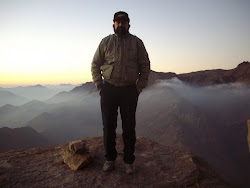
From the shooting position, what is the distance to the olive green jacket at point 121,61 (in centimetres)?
333

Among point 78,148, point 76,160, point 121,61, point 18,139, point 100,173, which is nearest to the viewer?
point 121,61

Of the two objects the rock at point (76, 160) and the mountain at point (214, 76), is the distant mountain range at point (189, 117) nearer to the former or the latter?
the mountain at point (214, 76)

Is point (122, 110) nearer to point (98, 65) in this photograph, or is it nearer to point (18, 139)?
point (98, 65)

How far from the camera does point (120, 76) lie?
3338 mm

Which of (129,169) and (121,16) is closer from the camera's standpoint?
(121,16)

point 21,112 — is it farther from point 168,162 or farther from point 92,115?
point 168,162

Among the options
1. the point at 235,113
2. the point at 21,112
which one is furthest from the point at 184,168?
the point at 21,112

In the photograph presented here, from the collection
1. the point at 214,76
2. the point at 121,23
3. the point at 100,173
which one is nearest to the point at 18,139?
the point at 100,173

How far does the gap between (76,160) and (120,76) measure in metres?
2.05

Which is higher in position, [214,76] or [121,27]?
[214,76]

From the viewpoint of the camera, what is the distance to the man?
335 centimetres

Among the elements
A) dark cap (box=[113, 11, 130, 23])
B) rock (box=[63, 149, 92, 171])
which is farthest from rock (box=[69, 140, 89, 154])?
dark cap (box=[113, 11, 130, 23])

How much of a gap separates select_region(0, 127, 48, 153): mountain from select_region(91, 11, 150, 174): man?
63.4 m

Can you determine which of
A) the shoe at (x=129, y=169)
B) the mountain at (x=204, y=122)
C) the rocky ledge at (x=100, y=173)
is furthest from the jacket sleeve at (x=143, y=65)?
the mountain at (x=204, y=122)
